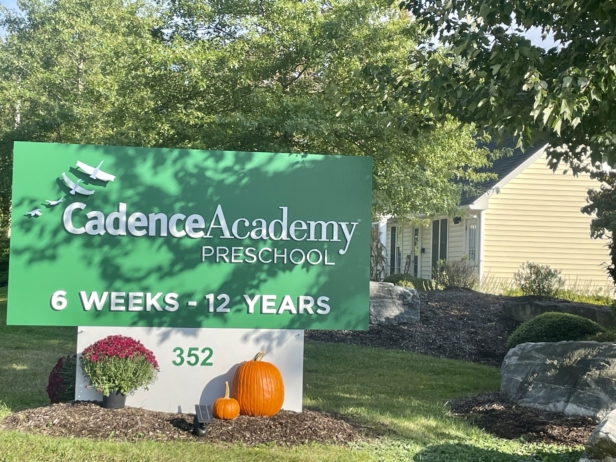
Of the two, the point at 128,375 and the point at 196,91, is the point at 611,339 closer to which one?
the point at 128,375

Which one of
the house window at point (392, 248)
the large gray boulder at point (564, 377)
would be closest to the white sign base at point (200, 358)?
the large gray boulder at point (564, 377)

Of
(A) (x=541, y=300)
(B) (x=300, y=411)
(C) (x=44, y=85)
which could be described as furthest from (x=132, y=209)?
(C) (x=44, y=85)

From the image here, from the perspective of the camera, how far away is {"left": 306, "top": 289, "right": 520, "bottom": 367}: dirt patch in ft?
38.3

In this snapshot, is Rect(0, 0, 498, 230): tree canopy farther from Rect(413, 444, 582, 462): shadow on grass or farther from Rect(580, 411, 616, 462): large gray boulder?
Rect(580, 411, 616, 462): large gray boulder

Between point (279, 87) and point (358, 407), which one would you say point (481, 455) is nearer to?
point (358, 407)

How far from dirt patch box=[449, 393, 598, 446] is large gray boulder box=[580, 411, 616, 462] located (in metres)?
1.62

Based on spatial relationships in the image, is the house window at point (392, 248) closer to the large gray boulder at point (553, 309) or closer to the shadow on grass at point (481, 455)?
the large gray boulder at point (553, 309)

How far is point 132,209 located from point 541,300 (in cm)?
866

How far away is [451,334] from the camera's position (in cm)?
1241

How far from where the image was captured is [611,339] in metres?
8.67

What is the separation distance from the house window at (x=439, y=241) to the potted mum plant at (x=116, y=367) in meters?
17.3

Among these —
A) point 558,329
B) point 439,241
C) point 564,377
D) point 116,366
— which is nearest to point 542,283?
point 439,241

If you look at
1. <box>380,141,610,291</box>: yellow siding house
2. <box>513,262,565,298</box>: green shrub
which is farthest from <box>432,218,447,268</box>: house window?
<box>513,262,565,298</box>: green shrub

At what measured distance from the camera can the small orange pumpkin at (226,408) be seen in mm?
6461
